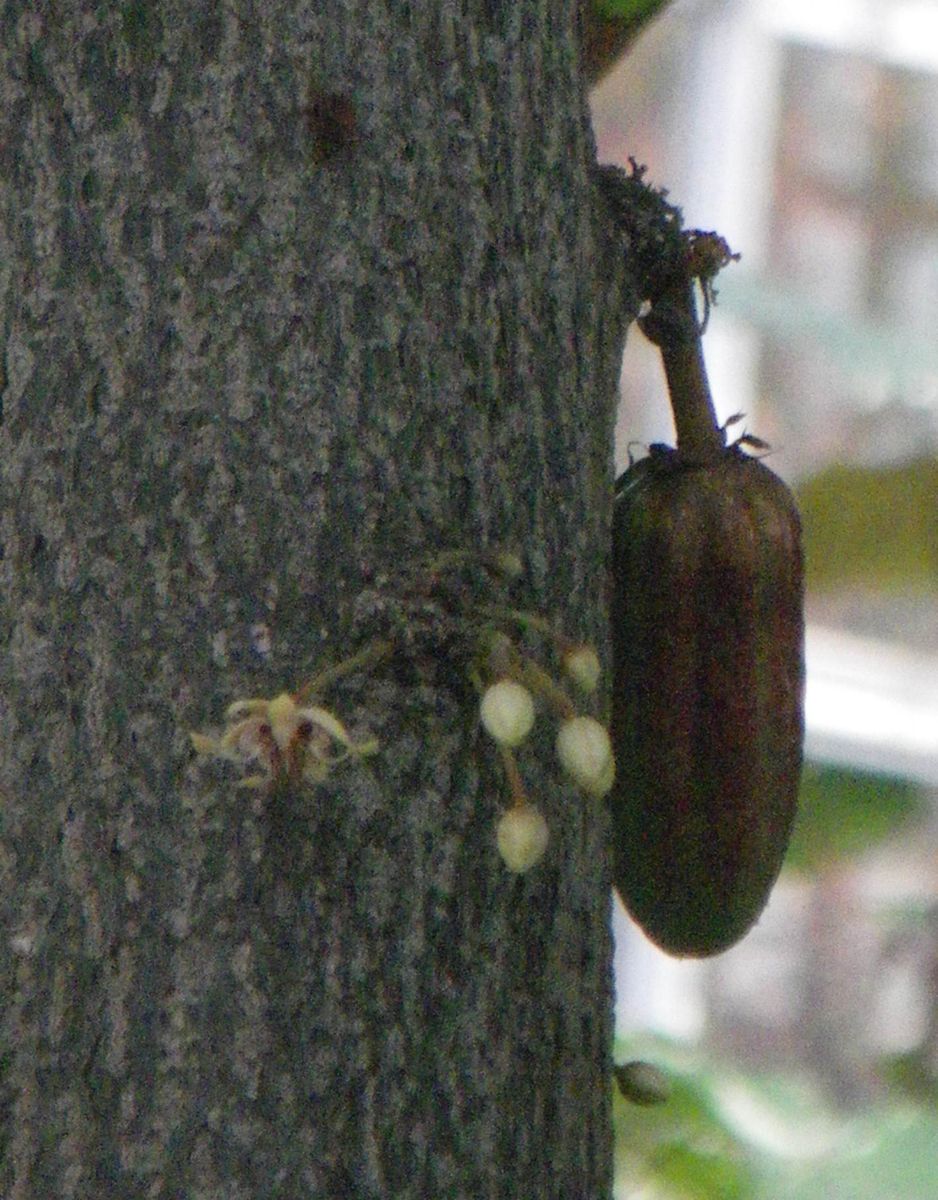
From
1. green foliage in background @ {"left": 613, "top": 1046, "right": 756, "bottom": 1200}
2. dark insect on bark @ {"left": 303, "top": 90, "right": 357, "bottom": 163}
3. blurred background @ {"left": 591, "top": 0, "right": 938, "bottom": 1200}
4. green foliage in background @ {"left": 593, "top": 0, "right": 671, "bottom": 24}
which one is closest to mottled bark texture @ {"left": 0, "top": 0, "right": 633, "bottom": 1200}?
dark insect on bark @ {"left": 303, "top": 90, "right": 357, "bottom": 163}

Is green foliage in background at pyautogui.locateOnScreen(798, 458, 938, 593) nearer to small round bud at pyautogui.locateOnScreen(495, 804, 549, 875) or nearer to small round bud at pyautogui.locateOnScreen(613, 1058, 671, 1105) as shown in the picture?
small round bud at pyautogui.locateOnScreen(613, 1058, 671, 1105)

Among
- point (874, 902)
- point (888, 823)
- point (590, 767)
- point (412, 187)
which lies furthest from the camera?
point (874, 902)

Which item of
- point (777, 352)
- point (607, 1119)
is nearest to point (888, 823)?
point (607, 1119)

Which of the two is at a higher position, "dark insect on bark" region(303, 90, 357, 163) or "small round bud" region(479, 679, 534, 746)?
"dark insect on bark" region(303, 90, 357, 163)

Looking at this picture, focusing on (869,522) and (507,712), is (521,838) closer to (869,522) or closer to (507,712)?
(507,712)

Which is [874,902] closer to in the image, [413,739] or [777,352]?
[777,352]

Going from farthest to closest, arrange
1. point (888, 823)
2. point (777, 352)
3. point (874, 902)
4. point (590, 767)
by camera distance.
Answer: point (777, 352)
point (874, 902)
point (888, 823)
point (590, 767)

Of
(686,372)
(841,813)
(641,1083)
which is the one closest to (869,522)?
(841,813)
